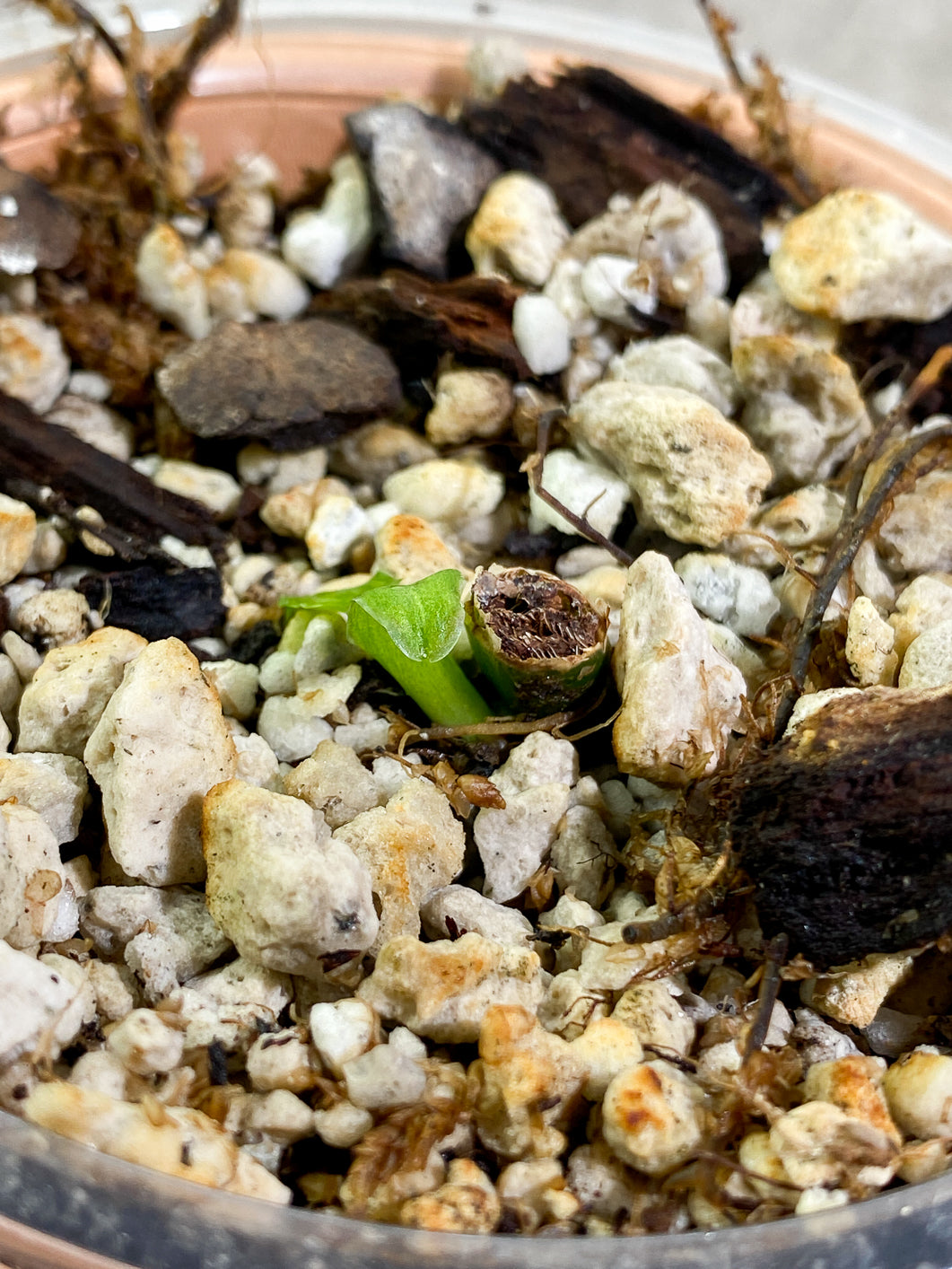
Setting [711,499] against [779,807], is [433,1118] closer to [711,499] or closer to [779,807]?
[779,807]

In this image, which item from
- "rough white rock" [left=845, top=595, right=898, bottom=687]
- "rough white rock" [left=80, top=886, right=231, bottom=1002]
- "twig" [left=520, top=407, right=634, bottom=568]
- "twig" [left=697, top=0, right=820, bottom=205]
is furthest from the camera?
"twig" [left=697, top=0, right=820, bottom=205]

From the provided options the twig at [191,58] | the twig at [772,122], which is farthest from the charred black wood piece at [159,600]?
the twig at [772,122]

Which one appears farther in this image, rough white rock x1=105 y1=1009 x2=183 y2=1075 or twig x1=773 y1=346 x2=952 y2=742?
twig x1=773 y1=346 x2=952 y2=742

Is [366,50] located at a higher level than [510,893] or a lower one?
higher

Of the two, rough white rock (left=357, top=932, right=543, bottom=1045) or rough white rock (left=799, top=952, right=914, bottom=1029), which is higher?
rough white rock (left=799, top=952, right=914, bottom=1029)

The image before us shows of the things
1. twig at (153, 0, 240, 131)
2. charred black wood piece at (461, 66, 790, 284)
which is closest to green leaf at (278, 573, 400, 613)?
charred black wood piece at (461, 66, 790, 284)

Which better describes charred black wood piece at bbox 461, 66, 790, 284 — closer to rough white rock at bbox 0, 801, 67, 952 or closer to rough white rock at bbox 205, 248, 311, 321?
rough white rock at bbox 205, 248, 311, 321

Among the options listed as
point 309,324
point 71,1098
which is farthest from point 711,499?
point 71,1098
